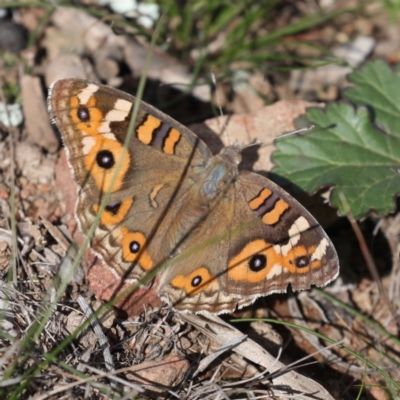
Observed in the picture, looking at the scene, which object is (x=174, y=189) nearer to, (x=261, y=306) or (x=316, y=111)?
(x=261, y=306)

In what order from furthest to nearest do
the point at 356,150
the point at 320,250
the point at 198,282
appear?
1. the point at 356,150
2. the point at 198,282
3. the point at 320,250

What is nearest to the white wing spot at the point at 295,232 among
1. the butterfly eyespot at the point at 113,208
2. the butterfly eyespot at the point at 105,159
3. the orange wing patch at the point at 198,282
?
the orange wing patch at the point at 198,282

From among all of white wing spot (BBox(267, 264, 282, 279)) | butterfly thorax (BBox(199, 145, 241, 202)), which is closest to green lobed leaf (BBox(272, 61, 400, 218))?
butterfly thorax (BBox(199, 145, 241, 202))

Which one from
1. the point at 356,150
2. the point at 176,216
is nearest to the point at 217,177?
the point at 176,216

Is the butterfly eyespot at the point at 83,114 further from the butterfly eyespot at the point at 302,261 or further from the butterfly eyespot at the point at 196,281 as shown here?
the butterfly eyespot at the point at 302,261

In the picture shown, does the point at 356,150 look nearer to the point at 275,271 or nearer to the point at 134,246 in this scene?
the point at 275,271

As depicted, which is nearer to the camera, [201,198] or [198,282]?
[198,282]
